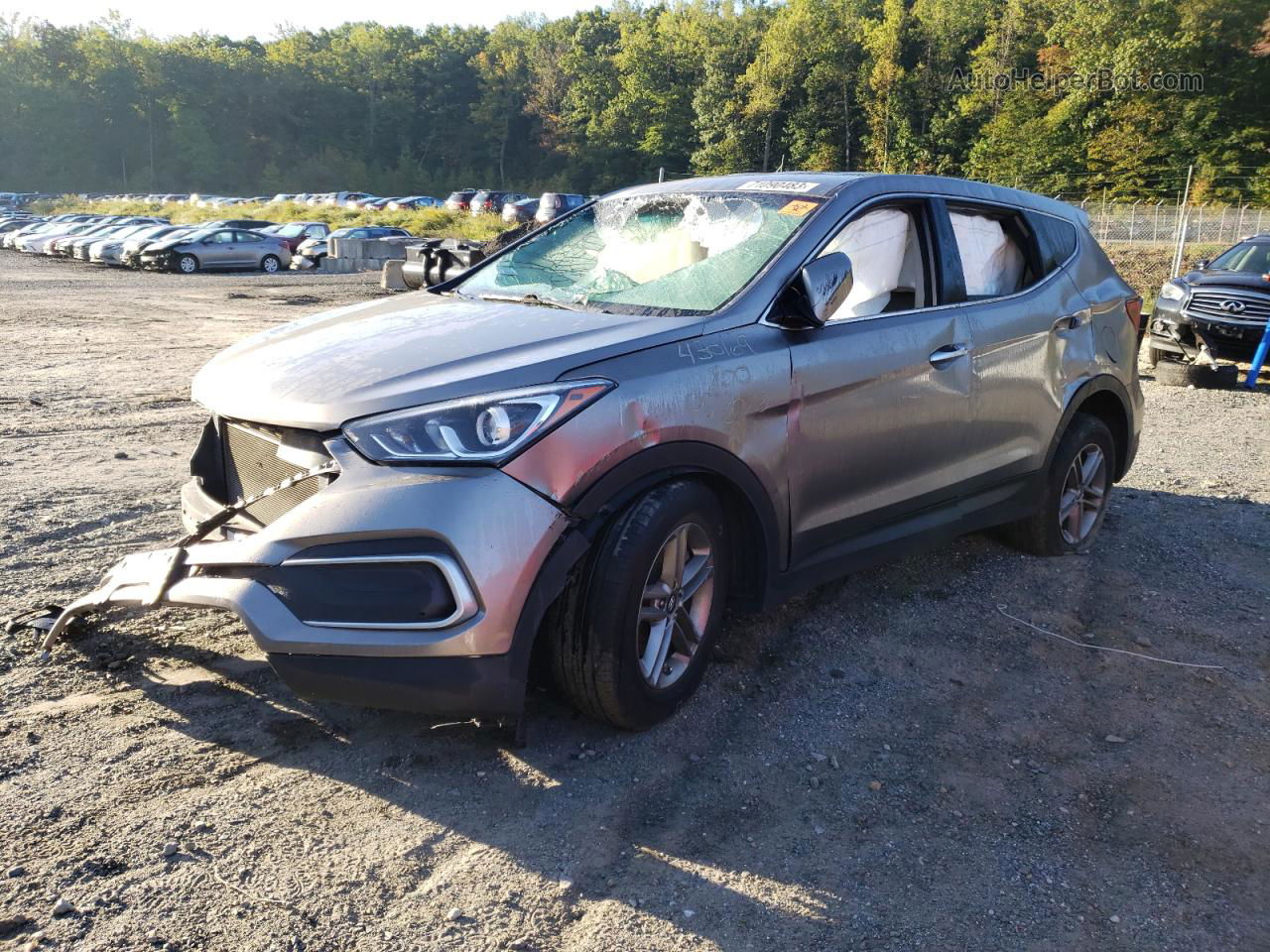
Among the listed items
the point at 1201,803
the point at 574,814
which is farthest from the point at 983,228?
the point at 574,814

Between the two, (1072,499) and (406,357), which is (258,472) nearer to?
(406,357)

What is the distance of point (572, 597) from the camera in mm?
3055

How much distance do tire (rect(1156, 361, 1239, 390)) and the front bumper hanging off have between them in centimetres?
1096

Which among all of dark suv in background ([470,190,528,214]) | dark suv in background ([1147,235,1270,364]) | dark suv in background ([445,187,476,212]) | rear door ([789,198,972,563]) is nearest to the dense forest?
dark suv in background ([470,190,528,214])

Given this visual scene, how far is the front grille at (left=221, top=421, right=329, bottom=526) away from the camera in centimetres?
306

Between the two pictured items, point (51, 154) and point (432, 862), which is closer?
point (432, 862)

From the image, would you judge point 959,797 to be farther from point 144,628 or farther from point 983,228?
point 144,628

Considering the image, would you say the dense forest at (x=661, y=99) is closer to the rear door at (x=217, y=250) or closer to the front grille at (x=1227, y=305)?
the front grille at (x=1227, y=305)

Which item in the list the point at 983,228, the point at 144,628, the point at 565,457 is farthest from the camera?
the point at 983,228

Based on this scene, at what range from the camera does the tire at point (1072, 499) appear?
508 cm

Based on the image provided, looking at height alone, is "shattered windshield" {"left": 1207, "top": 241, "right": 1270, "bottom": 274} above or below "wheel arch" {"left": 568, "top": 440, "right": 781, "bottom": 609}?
above

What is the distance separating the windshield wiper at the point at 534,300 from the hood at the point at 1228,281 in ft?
36.5

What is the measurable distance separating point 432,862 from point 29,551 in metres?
3.26

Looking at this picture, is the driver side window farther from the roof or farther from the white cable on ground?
the white cable on ground
